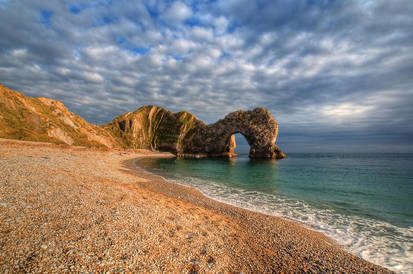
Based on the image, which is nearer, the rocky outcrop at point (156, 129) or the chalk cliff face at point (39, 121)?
the chalk cliff face at point (39, 121)

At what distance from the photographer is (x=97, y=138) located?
281ft

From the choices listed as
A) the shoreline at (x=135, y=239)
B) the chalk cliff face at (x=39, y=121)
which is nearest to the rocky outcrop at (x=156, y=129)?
the chalk cliff face at (x=39, y=121)

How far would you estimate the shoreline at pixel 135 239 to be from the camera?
5.03 m

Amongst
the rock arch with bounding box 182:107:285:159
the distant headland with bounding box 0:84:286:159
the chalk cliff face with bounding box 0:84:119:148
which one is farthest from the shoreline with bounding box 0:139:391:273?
the rock arch with bounding box 182:107:285:159

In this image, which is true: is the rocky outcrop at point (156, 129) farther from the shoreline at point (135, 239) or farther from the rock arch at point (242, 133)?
the shoreline at point (135, 239)

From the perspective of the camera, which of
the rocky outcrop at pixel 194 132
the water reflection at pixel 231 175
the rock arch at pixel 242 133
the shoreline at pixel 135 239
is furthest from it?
the rocky outcrop at pixel 194 132

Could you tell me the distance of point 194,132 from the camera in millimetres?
129750

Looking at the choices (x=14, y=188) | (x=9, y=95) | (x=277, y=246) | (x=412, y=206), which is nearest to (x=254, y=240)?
(x=277, y=246)

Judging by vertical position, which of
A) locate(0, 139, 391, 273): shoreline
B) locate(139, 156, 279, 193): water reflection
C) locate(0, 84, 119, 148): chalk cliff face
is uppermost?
locate(0, 84, 119, 148): chalk cliff face

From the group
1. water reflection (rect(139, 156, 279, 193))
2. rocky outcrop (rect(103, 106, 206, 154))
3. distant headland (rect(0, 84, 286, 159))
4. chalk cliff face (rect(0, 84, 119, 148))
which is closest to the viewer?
water reflection (rect(139, 156, 279, 193))

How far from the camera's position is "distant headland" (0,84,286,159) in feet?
172

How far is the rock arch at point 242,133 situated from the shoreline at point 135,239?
86330mm

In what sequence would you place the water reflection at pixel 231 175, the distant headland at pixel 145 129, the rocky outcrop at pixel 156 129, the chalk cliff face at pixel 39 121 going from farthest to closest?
the rocky outcrop at pixel 156 129
the distant headland at pixel 145 129
the chalk cliff face at pixel 39 121
the water reflection at pixel 231 175

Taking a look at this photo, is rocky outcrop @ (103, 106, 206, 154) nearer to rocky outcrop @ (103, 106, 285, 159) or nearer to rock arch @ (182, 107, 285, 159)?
rocky outcrop @ (103, 106, 285, 159)
